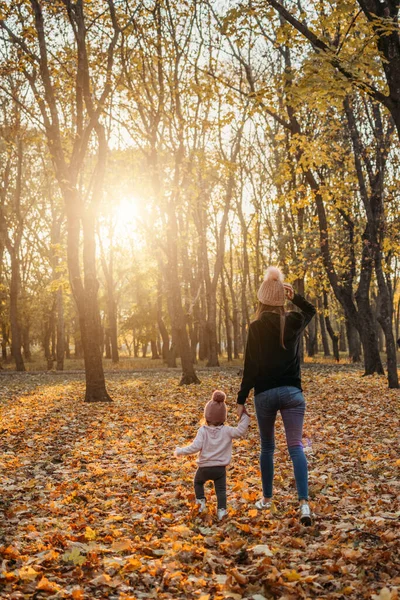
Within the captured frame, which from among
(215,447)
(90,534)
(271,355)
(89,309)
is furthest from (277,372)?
(89,309)

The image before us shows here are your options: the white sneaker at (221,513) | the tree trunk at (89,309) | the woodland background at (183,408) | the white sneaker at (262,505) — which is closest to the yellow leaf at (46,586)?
the woodland background at (183,408)

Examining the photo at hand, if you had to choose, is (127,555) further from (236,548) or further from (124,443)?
(124,443)

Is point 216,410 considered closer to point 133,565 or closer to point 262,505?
point 262,505

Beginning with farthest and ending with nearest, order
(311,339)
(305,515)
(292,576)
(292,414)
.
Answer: (311,339) → (292,414) → (305,515) → (292,576)

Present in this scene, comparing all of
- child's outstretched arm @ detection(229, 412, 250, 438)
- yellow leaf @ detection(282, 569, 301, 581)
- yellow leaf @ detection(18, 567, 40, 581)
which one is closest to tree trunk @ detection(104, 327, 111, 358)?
child's outstretched arm @ detection(229, 412, 250, 438)

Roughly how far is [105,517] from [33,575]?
1823mm

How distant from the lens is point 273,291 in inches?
223

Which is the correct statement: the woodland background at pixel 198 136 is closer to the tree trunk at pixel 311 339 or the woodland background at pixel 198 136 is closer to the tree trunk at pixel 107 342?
the tree trunk at pixel 311 339

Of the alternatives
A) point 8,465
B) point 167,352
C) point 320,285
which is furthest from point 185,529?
point 167,352

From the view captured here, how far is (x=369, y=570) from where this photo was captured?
4309mm

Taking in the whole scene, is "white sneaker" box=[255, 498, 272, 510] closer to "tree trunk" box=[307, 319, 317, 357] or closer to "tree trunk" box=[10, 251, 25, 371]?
"tree trunk" box=[10, 251, 25, 371]

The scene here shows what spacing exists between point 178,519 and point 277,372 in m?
1.86

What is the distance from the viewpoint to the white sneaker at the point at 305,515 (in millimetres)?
5336

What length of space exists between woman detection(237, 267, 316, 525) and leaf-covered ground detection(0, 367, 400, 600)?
0.72 meters
